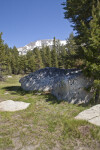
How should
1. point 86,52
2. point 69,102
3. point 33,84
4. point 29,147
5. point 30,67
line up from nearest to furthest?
1. point 29,147
2. point 86,52
3. point 69,102
4. point 33,84
5. point 30,67

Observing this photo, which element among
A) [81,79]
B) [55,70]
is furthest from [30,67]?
[81,79]

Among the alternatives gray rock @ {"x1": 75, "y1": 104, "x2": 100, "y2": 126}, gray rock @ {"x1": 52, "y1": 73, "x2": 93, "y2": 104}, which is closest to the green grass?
gray rock @ {"x1": 75, "y1": 104, "x2": 100, "y2": 126}

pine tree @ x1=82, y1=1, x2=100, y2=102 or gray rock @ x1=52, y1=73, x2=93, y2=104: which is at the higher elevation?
pine tree @ x1=82, y1=1, x2=100, y2=102

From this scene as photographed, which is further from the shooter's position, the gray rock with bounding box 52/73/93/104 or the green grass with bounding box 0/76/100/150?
the gray rock with bounding box 52/73/93/104

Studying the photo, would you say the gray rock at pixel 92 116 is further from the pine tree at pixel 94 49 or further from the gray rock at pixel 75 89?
the gray rock at pixel 75 89

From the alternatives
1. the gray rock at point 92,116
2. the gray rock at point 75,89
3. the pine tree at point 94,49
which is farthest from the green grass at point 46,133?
the pine tree at point 94,49

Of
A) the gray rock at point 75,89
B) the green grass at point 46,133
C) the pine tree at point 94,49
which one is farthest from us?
the gray rock at point 75,89

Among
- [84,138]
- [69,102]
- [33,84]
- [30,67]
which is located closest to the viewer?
[84,138]

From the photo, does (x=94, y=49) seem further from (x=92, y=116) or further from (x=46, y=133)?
(x=46, y=133)

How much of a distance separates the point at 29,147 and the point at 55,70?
1088 centimetres

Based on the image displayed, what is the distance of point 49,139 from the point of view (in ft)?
14.2

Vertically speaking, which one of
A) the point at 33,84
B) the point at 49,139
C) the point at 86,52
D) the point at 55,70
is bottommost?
the point at 49,139

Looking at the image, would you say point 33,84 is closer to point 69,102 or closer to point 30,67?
point 69,102

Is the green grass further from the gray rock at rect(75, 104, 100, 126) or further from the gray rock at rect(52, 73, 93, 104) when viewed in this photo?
the gray rock at rect(52, 73, 93, 104)
